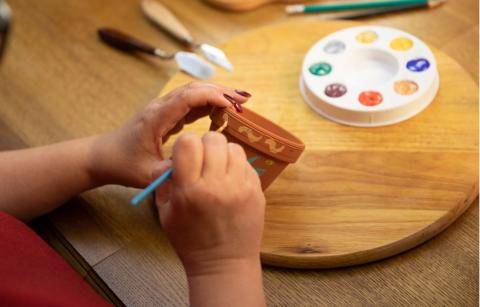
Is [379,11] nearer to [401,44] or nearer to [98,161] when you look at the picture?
[401,44]

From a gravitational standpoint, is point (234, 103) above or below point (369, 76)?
above

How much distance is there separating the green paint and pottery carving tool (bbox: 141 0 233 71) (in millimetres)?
118

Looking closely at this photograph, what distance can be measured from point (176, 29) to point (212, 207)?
474 millimetres

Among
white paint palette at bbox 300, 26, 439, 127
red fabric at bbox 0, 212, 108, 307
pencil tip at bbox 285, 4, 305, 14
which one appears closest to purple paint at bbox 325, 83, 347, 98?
white paint palette at bbox 300, 26, 439, 127

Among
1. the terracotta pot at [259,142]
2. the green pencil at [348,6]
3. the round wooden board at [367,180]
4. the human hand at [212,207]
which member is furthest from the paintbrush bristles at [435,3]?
the human hand at [212,207]

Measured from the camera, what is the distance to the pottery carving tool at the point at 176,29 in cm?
80

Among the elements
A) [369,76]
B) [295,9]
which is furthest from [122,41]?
[369,76]

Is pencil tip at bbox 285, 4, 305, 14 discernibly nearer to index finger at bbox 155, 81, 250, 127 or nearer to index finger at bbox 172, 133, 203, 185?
index finger at bbox 155, 81, 250, 127

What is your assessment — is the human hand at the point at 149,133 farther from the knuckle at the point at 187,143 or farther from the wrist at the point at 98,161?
the knuckle at the point at 187,143

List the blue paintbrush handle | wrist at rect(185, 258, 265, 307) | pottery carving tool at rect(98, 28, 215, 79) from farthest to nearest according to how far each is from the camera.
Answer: pottery carving tool at rect(98, 28, 215, 79)
wrist at rect(185, 258, 265, 307)
the blue paintbrush handle

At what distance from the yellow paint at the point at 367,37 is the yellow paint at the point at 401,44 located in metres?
0.03

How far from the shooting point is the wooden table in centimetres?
58

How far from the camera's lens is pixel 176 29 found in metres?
0.88

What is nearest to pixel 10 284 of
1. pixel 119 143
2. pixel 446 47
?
pixel 119 143
